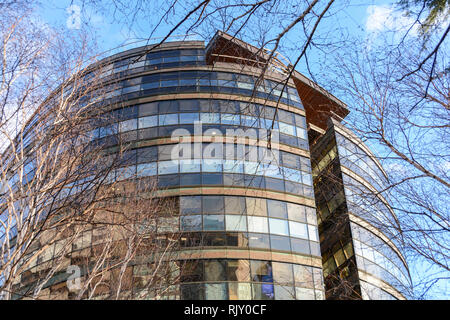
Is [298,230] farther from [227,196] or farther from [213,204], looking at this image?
[213,204]

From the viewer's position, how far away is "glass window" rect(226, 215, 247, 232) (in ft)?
68.6

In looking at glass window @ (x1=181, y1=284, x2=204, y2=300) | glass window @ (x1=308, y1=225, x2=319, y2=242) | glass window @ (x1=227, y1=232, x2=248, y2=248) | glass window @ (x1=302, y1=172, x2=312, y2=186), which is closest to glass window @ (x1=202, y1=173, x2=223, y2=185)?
glass window @ (x1=227, y1=232, x2=248, y2=248)

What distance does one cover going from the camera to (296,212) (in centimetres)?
2239

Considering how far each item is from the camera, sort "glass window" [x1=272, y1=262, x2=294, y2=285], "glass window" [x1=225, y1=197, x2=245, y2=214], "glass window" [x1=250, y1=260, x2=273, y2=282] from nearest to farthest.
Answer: "glass window" [x1=250, y1=260, x2=273, y2=282], "glass window" [x1=272, y1=262, x2=294, y2=285], "glass window" [x1=225, y1=197, x2=245, y2=214]

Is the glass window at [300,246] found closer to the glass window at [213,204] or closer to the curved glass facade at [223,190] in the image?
the curved glass facade at [223,190]

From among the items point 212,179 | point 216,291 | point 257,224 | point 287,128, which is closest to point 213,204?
point 212,179

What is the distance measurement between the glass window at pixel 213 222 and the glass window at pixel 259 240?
1394 millimetres

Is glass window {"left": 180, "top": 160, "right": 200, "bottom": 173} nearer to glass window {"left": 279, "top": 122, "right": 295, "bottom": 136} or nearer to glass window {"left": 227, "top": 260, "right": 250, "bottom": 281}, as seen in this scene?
glass window {"left": 227, "top": 260, "right": 250, "bottom": 281}

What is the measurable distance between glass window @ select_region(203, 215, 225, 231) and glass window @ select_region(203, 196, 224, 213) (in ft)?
1.02

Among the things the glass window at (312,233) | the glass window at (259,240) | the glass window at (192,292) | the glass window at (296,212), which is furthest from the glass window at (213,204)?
the glass window at (312,233)

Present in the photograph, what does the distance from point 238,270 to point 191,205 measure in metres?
3.75

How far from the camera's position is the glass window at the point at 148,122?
79.0ft
